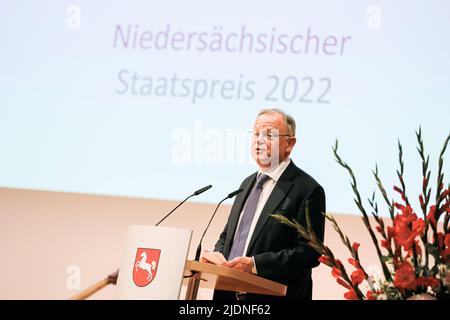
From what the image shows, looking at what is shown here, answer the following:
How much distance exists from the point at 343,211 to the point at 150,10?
5.84 ft

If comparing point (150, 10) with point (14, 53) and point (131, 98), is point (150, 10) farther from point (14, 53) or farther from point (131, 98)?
point (14, 53)

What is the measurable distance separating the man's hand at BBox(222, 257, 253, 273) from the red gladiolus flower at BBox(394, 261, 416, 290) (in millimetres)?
1087

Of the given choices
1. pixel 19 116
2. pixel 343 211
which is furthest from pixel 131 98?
pixel 343 211

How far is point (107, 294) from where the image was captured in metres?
4.65

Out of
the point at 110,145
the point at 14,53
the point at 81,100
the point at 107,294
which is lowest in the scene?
the point at 107,294

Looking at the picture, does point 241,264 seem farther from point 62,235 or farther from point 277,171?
point 62,235

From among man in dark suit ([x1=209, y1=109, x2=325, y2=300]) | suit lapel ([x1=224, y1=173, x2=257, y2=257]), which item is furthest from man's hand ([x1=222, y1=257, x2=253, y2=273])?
suit lapel ([x1=224, y1=173, x2=257, y2=257])

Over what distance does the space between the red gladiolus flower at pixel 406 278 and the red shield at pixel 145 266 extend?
2.71 feet

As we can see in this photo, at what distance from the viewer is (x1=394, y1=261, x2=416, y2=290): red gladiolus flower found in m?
1.37

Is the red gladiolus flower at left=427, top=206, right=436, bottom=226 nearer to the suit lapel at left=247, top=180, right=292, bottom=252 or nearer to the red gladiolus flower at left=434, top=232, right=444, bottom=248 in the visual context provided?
the red gladiolus flower at left=434, top=232, right=444, bottom=248

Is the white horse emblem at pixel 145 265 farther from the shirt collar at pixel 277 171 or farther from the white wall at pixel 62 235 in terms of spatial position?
the white wall at pixel 62 235

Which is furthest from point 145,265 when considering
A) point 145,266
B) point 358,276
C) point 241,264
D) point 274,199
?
point 274,199

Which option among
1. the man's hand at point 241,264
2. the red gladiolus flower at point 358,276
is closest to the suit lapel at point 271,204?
the man's hand at point 241,264

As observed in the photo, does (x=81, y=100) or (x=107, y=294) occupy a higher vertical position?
(x=81, y=100)
